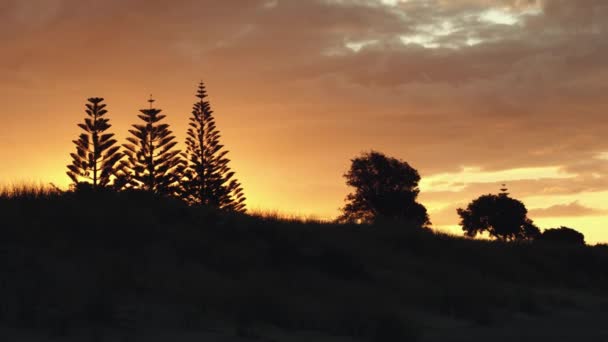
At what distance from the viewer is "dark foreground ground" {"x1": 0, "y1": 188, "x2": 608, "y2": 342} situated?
12.5 meters

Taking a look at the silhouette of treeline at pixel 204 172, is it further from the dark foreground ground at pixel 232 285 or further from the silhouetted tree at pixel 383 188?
the dark foreground ground at pixel 232 285

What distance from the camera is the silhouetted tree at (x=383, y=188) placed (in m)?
70.6

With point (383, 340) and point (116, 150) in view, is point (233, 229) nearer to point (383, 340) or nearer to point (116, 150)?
point (383, 340)

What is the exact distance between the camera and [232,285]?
51.7 ft

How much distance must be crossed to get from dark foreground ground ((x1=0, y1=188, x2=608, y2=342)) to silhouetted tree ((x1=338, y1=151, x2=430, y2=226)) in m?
44.7

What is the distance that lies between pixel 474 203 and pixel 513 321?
6482cm

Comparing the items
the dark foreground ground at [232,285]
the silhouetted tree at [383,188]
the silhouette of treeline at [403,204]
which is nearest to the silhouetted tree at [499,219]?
the silhouette of treeline at [403,204]

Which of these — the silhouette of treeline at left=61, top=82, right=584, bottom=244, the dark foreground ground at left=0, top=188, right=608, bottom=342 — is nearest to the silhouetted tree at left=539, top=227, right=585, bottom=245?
the silhouette of treeline at left=61, top=82, right=584, bottom=244

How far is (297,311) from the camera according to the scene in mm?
14633

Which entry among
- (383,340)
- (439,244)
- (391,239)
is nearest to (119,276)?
(383,340)

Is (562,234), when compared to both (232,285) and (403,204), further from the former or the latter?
(232,285)

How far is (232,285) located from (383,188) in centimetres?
5755

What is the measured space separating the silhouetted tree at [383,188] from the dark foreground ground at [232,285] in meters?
44.7

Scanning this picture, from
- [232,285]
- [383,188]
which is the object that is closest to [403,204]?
[383,188]
